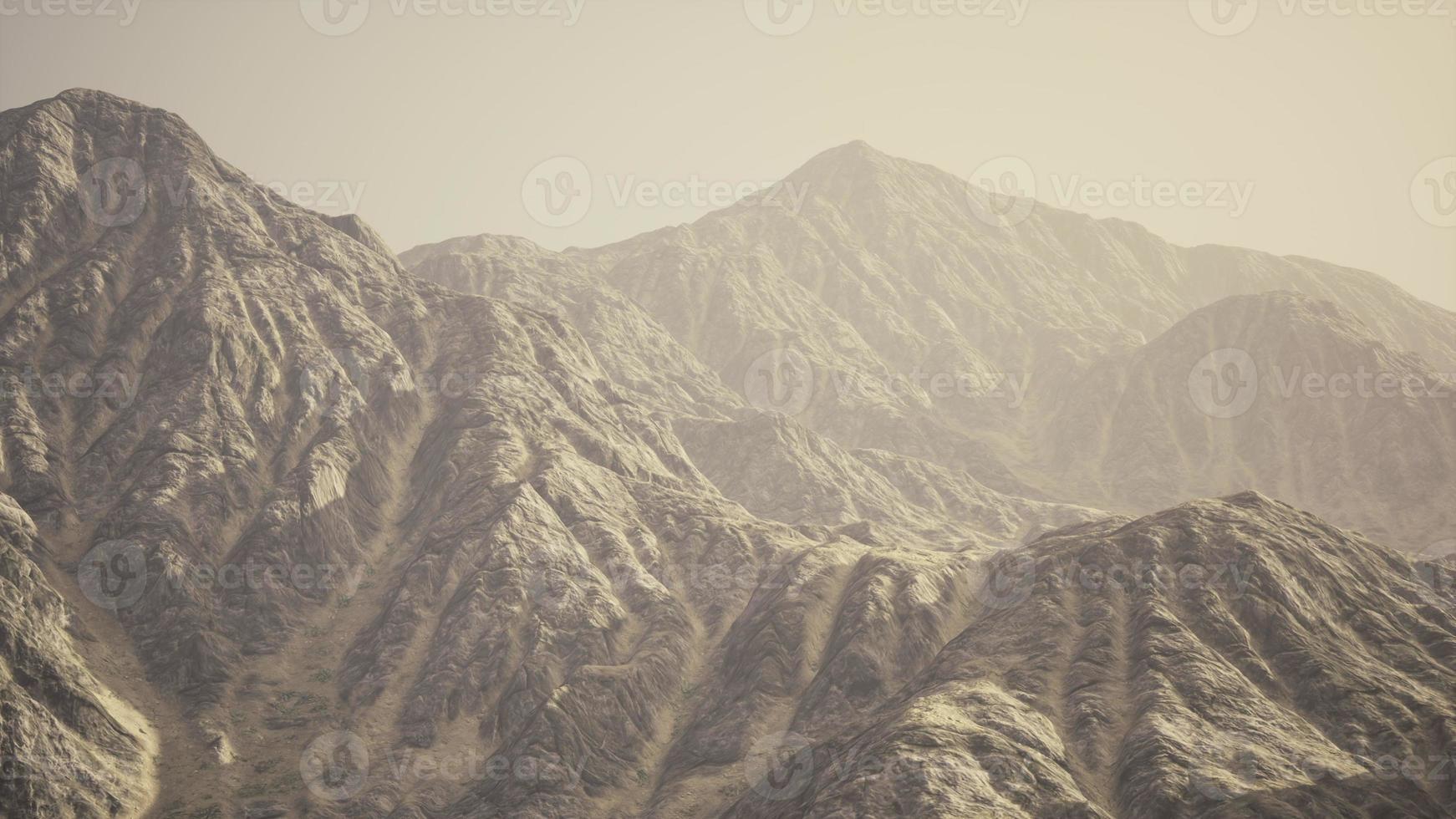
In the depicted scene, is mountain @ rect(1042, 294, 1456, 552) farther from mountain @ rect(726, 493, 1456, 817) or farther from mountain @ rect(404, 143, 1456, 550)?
mountain @ rect(726, 493, 1456, 817)

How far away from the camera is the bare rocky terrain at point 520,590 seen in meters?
34.4

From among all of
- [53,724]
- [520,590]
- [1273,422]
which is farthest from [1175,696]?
[1273,422]

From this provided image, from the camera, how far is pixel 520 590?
54844mm

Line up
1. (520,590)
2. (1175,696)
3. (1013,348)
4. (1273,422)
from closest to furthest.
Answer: (1175,696) → (520,590) → (1273,422) → (1013,348)

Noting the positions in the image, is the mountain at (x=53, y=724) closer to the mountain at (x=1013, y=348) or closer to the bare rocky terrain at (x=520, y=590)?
the bare rocky terrain at (x=520, y=590)

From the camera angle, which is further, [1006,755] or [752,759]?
[752,759]

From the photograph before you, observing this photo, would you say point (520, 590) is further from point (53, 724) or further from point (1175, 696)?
point (1175, 696)

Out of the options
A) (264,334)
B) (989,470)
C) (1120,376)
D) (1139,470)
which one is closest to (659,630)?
(264,334)

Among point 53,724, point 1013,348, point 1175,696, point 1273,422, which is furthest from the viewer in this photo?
point 1013,348

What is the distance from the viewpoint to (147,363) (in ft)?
203

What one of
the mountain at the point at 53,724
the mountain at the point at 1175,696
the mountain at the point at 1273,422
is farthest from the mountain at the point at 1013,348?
the mountain at the point at 53,724

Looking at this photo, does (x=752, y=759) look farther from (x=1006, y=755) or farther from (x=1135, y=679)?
(x=1135, y=679)

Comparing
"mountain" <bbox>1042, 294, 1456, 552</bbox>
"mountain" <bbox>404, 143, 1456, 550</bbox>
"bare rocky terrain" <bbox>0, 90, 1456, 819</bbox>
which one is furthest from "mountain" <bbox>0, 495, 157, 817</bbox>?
"mountain" <bbox>1042, 294, 1456, 552</bbox>

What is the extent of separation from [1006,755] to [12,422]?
208ft
